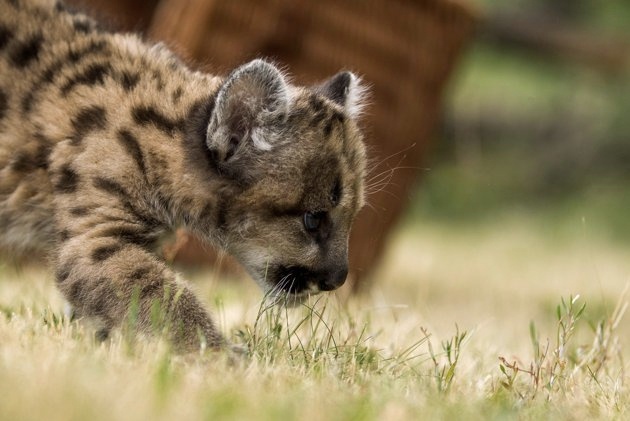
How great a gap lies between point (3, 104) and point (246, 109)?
1252 mm

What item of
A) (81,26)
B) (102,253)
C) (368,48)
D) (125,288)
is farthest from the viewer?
(368,48)

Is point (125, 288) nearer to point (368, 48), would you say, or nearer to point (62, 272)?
point (62, 272)

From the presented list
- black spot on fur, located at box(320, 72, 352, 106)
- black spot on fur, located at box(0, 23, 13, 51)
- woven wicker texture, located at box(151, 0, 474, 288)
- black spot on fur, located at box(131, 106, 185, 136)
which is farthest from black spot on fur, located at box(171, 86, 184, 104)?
woven wicker texture, located at box(151, 0, 474, 288)

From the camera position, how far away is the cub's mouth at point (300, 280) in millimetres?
4805

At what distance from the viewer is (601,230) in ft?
49.9

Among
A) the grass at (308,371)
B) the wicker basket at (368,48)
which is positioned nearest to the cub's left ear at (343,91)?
the grass at (308,371)

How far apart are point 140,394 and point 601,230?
13095 mm

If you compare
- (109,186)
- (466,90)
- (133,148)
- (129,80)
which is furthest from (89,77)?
(466,90)

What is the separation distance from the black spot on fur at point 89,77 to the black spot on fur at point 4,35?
45 centimetres

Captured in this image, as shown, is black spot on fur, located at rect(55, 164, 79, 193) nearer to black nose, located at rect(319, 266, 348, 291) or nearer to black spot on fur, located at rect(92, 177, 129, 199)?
black spot on fur, located at rect(92, 177, 129, 199)

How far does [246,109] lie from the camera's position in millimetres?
4695

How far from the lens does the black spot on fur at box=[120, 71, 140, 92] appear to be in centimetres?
497

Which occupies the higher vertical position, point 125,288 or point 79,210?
point 79,210

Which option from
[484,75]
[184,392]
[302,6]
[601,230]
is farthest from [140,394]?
[484,75]
